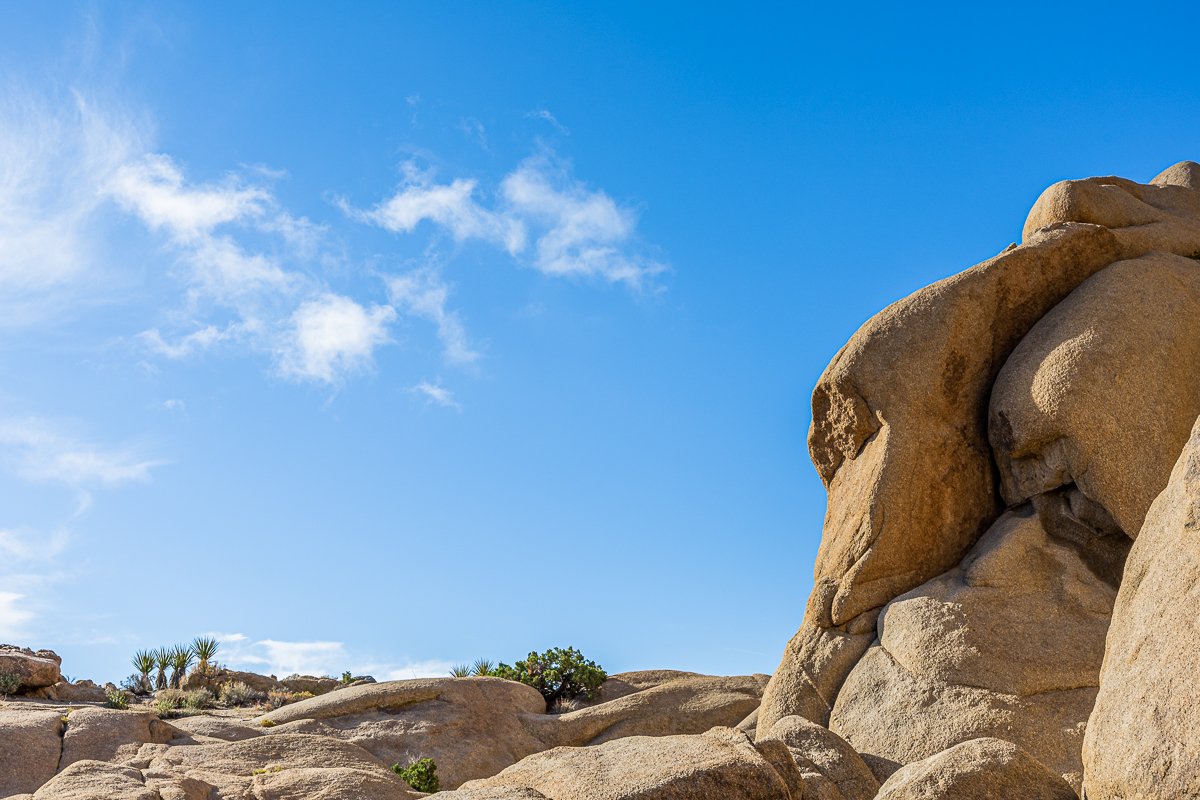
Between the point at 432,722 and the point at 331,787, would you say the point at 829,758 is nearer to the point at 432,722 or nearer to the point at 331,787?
the point at 331,787

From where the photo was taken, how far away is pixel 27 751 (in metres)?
17.9

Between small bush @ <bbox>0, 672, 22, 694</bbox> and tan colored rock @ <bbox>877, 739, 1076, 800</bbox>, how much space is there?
23104mm

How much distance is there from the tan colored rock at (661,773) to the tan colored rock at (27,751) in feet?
31.2

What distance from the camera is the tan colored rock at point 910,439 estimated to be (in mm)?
19406

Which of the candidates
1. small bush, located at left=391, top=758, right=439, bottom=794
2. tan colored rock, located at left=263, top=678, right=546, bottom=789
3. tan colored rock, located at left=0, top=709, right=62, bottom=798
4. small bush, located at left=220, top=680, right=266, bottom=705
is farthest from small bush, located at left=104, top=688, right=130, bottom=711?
small bush, located at left=391, top=758, right=439, bottom=794

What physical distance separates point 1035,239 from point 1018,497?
17.9 ft

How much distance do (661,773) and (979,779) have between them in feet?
10.1

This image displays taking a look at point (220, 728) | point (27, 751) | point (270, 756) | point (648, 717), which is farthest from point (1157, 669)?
point (220, 728)

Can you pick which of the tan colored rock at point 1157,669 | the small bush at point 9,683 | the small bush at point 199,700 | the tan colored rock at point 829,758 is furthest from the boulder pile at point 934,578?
the small bush at point 199,700

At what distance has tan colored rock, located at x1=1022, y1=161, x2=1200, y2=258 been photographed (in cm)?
2259

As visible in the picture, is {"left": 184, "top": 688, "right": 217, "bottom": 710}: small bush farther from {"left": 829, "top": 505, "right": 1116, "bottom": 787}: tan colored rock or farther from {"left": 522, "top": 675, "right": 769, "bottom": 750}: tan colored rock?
{"left": 829, "top": 505, "right": 1116, "bottom": 787}: tan colored rock

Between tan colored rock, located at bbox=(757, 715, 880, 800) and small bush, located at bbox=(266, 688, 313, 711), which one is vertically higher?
small bush, located at bbox=(266, 688, 313, 711)

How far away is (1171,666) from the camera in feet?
28.9

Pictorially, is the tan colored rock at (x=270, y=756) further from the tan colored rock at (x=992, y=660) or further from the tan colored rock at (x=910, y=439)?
the tan colored rock at (x=992, y=660)
